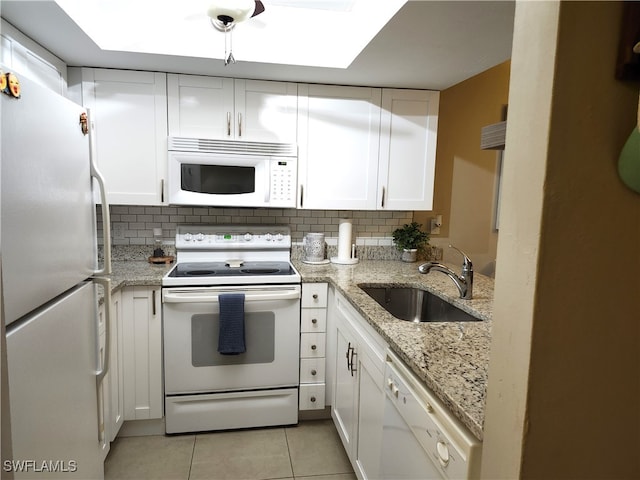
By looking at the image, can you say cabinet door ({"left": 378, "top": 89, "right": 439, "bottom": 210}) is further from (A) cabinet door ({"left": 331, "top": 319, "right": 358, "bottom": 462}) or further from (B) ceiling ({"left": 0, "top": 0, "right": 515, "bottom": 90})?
(A) cabinet door ({"left": 331, "top": 319, "right": 358, "bottom": 462})

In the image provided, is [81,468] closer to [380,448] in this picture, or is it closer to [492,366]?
[380,448]

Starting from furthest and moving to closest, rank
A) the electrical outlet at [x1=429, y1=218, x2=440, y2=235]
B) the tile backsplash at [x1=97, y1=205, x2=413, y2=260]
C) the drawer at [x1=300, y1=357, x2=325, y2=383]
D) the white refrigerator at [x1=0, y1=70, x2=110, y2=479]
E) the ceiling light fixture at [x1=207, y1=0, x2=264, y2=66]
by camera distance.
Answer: the electrical outlet at [x1=429, y1=218, x2=440, y2=235], the tile backsplash at [x1=97, y1=205, x2=413, y2=260], the drawer at [x1=300, y1=357, x2=325, y2=383], the ceiling light fixture at [x1=207, y1=0, x2=264, y2=66], the white refrigerator at [x1=0, y1=70, x2=110, y2=479]

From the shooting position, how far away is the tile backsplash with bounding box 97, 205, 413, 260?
264cm

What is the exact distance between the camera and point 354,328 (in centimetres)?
185

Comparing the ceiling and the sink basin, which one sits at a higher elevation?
the ceiling

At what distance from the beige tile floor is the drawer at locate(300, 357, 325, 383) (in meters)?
0.30

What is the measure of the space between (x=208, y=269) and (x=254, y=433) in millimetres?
1030

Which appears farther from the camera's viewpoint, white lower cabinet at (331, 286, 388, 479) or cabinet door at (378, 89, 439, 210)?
cabinet door at (378, 89, 439, 210)

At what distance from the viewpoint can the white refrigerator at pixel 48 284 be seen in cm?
85

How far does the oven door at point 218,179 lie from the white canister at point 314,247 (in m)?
0.45

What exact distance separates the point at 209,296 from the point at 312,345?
689mm

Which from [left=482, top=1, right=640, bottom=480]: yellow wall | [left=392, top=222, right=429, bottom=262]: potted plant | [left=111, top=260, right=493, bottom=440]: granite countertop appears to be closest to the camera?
[left=482, top=1, right=640, bottom=480]: yellow wall

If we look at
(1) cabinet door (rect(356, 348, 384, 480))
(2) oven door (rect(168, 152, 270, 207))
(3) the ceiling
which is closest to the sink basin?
(1) cabinet door (rect(356, 348, 384, 480))

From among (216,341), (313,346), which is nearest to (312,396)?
(313,346)
